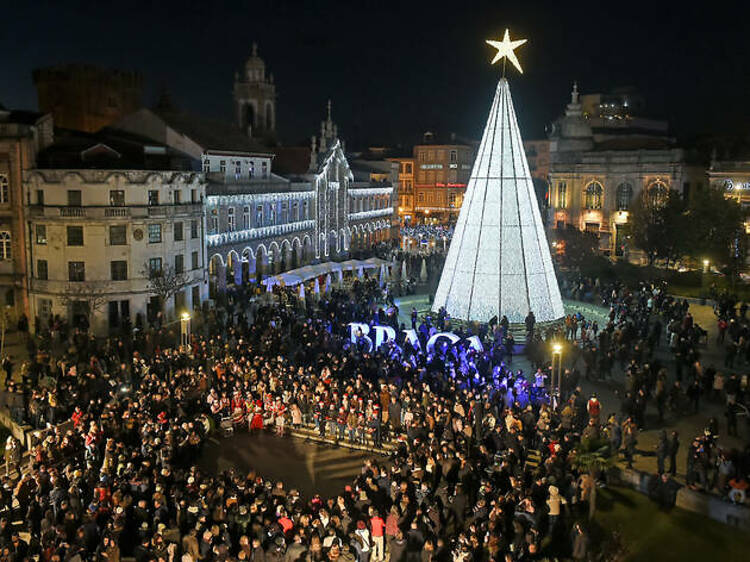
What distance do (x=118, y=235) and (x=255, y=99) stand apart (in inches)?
1520

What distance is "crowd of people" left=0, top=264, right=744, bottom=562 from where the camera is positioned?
1488 centimetres

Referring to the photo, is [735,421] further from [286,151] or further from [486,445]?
[286,151]

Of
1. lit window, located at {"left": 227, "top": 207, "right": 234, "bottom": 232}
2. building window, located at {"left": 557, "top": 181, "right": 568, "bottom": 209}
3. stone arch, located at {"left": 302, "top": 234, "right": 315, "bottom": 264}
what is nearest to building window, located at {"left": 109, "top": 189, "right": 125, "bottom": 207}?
lit window, located at {"left": 227, "top": 207, "right": 234, "bottom": 232}

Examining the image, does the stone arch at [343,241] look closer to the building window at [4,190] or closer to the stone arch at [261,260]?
the stone arch at [261,260]

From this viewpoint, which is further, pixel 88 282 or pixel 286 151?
pixel 286 151

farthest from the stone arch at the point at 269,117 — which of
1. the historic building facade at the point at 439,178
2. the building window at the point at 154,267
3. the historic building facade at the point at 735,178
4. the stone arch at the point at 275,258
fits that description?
the historic building facade at the point at 735,178

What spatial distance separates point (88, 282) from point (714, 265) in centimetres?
4273

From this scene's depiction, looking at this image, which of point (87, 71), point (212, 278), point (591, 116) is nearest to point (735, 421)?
point (212, 278)

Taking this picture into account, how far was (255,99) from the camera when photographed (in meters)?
72.9

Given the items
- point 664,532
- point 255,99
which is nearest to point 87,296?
point 664,532

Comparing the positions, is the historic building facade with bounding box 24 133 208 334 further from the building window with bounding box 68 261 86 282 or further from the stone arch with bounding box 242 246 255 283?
the stone arch with bounding box 242 246 255 283

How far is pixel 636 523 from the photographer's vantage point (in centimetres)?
1723

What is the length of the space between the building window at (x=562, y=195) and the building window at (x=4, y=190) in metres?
60.9

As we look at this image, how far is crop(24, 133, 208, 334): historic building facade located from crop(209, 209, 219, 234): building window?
6.98 m
